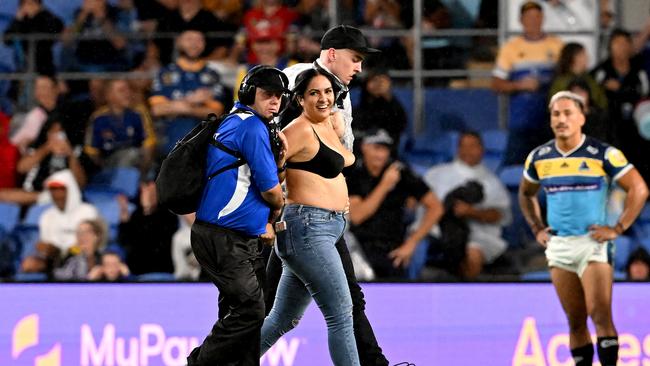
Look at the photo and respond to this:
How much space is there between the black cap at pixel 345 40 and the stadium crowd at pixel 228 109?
3.42 meters

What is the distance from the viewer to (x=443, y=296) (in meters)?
9.57

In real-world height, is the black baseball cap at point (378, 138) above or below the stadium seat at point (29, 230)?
above

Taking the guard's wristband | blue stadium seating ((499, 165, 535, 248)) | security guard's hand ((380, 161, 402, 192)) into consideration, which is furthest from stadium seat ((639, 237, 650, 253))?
the guard's wristband

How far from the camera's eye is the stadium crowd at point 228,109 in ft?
36.6

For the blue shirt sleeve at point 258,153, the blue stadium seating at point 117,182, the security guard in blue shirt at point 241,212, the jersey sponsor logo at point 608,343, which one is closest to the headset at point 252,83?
the security guard in blue shirt at point 241,212

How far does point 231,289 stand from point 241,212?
403 millimetres

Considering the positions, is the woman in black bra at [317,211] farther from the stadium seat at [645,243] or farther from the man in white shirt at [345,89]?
the stadium seat at [645,243]

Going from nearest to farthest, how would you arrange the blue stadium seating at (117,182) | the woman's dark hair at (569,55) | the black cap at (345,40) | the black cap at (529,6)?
the black cap at (345,40)
the woman's dark hair at (569,55)
the blue stadium seating at (117,182)
the black cap at (529,6)

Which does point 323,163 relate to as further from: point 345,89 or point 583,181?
point 583,181

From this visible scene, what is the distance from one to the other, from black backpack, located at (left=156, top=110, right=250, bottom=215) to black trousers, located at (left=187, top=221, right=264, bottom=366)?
222mm

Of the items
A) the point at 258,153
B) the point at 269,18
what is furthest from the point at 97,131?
the point at 258,153

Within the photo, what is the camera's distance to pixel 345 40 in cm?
743

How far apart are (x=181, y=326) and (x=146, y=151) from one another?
2.99m

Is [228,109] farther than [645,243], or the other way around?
[228,109]
